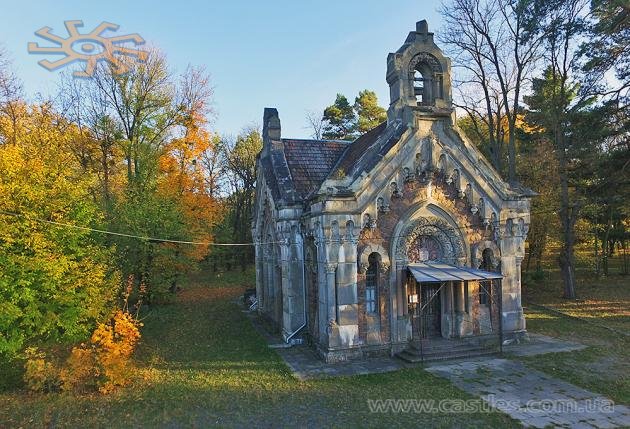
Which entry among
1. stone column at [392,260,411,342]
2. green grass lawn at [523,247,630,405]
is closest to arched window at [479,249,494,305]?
green grass lawn at [523,247,630,405]

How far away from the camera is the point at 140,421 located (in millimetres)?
9391

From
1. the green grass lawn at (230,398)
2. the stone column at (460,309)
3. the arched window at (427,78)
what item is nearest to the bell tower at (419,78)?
the arched window at (427,78)

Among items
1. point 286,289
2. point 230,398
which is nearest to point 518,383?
point 230,398

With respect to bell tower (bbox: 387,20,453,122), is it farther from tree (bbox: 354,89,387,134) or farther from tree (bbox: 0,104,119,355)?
tree (bbox: 354,89,387,134)

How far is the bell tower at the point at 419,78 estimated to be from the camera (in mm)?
14852

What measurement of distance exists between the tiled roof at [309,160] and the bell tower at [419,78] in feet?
12.9

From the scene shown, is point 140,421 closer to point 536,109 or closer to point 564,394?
point 564,394

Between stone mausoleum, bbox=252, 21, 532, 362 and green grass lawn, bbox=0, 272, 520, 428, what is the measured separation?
6.73 ft

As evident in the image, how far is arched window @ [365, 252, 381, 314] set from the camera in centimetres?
1407

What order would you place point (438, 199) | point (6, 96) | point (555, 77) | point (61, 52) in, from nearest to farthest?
point (61, 52)
point (438, 199)
point (6, 96)
point (555, 77)

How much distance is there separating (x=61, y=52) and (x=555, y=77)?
2457cm

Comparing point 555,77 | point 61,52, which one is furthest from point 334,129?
point 61,52

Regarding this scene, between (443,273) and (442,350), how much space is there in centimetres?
→ 248

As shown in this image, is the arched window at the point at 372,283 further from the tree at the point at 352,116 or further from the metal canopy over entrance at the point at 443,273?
the tree at the point at 352,116
